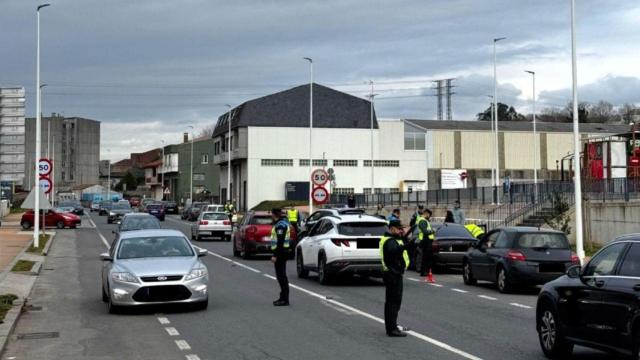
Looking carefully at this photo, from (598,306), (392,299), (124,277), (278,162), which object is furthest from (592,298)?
(278,162)

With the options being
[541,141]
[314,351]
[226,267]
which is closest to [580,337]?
[314,351]

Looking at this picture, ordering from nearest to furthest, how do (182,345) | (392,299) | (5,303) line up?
(182,345)
(392,299)
(5,303)

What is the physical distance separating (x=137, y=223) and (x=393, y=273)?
19726 millimetres

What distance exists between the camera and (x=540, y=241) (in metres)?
18.5

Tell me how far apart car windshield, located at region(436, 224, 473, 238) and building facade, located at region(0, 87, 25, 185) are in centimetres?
1170

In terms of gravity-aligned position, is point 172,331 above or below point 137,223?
below

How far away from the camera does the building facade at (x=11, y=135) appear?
21.0m

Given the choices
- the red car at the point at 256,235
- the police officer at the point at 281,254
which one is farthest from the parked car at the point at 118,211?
the police officer at the point at 281,254

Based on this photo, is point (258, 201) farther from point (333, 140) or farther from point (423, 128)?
point (423, 128)

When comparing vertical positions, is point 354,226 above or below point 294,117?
below

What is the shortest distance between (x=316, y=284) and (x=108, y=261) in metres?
6.14

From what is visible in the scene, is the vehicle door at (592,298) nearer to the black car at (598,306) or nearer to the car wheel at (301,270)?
the black car at (598,306)

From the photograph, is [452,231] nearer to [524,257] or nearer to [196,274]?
[524,257]

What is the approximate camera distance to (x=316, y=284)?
802 inches
